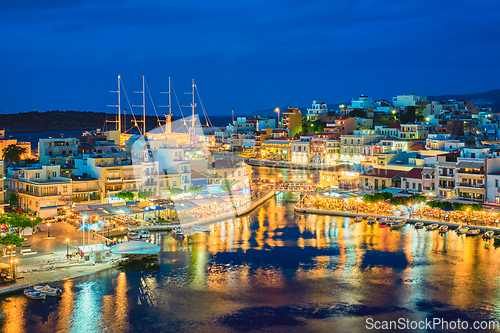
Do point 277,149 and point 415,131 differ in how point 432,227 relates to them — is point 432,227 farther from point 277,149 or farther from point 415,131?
point 277,149

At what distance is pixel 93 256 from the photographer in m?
12.7

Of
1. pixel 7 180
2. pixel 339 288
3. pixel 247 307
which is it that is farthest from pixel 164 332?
pixel 7 180

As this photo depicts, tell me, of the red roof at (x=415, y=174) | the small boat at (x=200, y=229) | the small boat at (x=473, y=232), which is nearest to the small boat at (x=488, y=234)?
the small boat at (x=473, y=232)

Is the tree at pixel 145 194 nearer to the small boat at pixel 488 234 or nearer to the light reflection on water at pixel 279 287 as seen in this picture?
the light reflection on water at pixel 279 287

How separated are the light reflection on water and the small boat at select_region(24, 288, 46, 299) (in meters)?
0.12

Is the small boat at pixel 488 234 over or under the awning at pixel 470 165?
under

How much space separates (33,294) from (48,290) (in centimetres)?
28

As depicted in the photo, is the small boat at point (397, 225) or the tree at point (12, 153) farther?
the tree at point (12, 153)

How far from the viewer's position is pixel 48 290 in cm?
1050

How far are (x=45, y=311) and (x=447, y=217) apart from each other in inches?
488

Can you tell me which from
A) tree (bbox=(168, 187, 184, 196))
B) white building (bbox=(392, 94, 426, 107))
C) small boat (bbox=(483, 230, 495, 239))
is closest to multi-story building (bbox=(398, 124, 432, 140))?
white building (bbox=(392, 94, 426, 107))

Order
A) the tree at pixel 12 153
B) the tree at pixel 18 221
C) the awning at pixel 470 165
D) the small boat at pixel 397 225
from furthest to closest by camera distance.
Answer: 1. the tree at pixel 12 153
2. the awning at pixel 470 165
3. the small boat at pixel 397 225
4. the tree at pixel 18 221

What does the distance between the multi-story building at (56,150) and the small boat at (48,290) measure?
1297cm

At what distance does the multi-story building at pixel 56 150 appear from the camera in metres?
23.3
